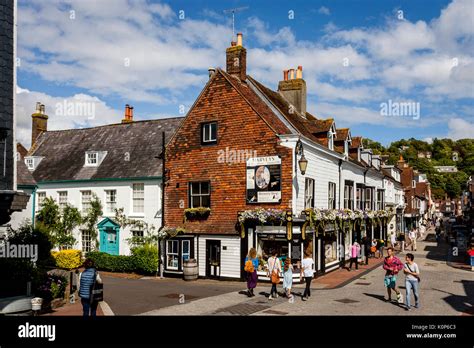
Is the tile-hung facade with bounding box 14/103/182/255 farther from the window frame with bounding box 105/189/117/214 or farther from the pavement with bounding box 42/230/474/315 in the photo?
the pavement with bounding box 42/230/474/315

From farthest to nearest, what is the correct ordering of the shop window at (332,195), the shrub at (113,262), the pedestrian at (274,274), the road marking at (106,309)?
the shrub at (113,262)
the shop window at (332,195)
the pedestrian at (274,274)
the road marking at (106,309)

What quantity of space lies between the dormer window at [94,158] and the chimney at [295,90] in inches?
530

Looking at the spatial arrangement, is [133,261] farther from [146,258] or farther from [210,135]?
[210,135]

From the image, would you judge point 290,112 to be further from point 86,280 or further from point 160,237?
point 86,280

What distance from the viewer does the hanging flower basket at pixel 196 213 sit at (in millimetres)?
23406

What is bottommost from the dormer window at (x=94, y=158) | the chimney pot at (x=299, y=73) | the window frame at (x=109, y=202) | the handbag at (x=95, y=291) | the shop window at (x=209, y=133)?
the handbag at (x=95, y=291)

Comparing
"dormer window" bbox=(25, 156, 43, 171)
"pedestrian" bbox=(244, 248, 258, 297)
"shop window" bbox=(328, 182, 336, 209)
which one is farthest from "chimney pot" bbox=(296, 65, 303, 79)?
"dormer window" bbox=(25, 156, 43, 171)

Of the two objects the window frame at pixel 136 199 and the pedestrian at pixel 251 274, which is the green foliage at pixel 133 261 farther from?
the pedestrian at pixel 251 274

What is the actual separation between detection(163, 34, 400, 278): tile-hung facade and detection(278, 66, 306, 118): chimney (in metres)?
2.10

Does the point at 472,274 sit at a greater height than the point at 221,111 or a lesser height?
lesser

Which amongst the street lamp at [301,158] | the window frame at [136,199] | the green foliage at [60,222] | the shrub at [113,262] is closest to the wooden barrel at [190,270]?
the shrub at [113,262]

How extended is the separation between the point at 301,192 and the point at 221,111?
6.10 metres
